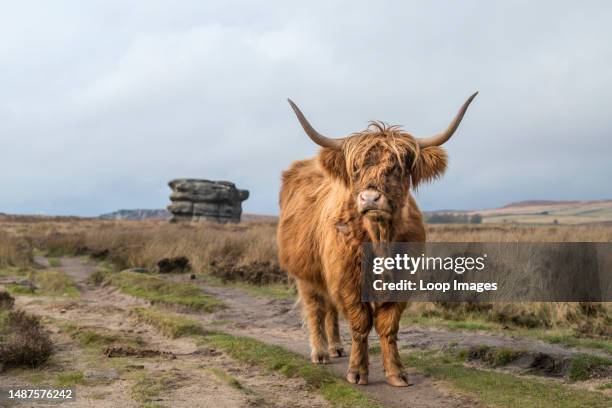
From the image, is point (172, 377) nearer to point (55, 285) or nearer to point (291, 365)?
point (291, 365)

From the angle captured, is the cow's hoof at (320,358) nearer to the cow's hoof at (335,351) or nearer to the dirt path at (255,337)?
the dirt path at (255,337)

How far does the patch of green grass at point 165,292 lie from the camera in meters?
11.0

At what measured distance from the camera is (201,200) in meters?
55.4

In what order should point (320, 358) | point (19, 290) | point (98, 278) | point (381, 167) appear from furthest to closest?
point (98, 278) → point (19, 290) → point (320, 358) → point (381, 167)

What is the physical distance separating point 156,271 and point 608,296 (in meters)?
11.1

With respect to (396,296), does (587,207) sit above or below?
above

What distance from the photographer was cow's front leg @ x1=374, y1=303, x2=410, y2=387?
5.45 metres

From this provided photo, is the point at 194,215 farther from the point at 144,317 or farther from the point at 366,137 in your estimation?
the point at 366,137

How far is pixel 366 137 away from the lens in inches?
215

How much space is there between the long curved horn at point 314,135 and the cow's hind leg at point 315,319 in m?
1.77

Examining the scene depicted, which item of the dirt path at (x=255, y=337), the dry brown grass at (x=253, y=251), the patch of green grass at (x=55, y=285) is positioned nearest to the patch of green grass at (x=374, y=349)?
the dirt path at (x=255, y=337)

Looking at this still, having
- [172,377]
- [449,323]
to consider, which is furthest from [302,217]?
[449,323]

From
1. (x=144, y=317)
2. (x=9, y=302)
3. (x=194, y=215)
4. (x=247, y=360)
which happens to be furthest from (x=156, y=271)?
(x=194, y=215)

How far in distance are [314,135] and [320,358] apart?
2.39m
